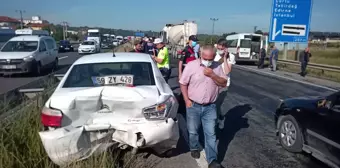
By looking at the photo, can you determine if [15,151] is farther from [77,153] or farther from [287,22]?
[287,22]

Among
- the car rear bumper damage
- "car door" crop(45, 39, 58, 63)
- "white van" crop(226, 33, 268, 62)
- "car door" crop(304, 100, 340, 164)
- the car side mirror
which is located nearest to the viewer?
the car rear bumper damage

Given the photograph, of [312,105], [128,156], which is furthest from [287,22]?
[128,156]

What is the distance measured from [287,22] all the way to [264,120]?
1632cm

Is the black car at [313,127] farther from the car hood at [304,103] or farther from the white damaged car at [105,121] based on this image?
the white damaged car at [105,121]

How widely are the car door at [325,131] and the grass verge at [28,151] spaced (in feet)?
8.68

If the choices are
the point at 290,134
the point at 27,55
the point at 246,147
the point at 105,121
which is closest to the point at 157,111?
the point at 105,121

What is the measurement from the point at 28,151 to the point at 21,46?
1368 centimetres

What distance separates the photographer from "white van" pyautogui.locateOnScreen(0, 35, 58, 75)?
1471 centimetres

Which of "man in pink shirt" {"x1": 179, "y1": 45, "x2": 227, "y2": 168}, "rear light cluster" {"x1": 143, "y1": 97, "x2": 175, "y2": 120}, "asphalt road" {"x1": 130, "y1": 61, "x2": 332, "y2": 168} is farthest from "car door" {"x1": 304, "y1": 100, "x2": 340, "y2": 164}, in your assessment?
"rear light cluster" {"x1": 143, "y1": 97, "x2": 175, "y2": 120}

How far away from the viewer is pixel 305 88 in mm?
13562

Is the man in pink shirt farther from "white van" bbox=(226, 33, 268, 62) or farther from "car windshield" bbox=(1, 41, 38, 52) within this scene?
"white van" bbox=(226, 33, 268, 62)

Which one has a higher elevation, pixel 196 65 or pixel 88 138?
pixel 196 65

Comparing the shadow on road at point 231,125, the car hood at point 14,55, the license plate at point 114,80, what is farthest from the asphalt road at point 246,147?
the car hood at point 14,55

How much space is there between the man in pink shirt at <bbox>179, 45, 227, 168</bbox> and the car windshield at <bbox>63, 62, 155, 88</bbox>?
56 centimetres
